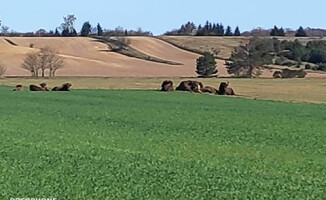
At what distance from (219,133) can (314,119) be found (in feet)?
31.2

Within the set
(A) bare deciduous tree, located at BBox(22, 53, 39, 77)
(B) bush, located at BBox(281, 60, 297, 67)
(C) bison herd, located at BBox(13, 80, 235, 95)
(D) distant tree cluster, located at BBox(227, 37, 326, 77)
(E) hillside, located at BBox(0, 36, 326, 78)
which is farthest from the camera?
(B) bush, located at BBox(281, 60, 297, 67)

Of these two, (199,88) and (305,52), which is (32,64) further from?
(199,88)

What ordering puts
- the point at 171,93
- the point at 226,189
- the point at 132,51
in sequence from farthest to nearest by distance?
the point at 132,51 < the point at 171,93 < the point at 226,189

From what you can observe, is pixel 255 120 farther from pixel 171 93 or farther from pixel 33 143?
pixel 171 93

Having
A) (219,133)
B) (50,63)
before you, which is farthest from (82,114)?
(50,63)

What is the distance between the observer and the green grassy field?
15539 millimetres

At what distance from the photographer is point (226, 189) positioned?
15.5 meters

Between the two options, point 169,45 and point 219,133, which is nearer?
point 219,133

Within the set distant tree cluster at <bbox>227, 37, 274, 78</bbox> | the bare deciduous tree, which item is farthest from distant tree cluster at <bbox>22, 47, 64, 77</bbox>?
distant tree cluster at <bbox>227, 37, 274, 78</bbox>

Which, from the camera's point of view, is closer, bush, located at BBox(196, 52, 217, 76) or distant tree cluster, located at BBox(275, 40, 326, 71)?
bush, located at BBox(196, 52, 217, 76)

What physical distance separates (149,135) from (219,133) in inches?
111

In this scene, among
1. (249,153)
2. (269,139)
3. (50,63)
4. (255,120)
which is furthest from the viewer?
(50,63)

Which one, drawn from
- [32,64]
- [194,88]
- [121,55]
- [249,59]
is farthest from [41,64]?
[194,88]

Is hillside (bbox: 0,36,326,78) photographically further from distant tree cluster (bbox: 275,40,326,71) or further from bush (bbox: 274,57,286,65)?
distant tree cluster (bbox: 275,40,326,71)
